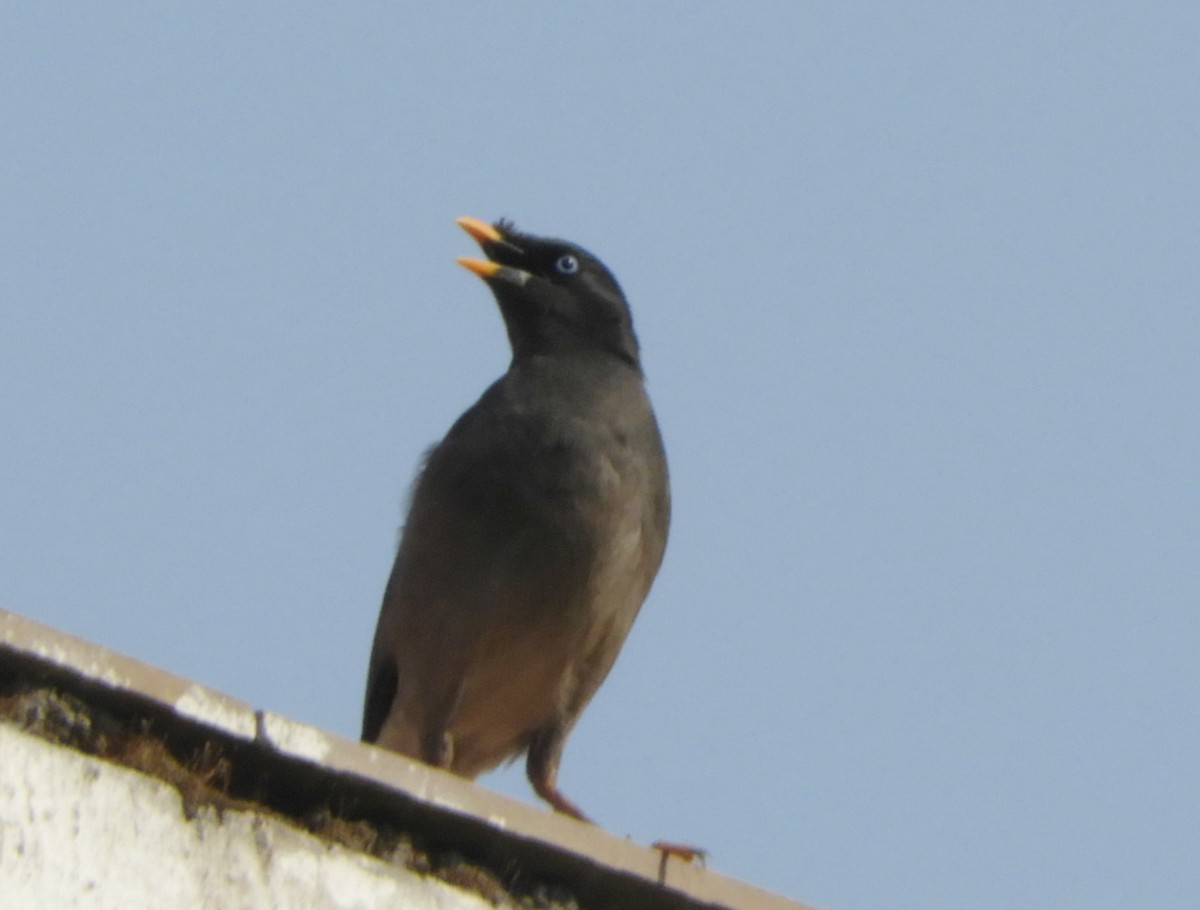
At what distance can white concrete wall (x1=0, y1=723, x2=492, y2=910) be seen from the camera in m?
2.87

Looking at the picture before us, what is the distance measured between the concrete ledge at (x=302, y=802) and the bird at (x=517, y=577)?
217 cm

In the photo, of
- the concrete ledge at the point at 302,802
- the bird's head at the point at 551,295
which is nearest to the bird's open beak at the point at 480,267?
the bird's head at the point at 551,295

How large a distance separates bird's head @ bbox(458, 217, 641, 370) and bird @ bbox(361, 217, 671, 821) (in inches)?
14.8

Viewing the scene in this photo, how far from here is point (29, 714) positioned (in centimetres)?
307

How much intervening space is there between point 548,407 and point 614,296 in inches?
32.8

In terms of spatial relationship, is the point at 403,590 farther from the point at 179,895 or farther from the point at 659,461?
the point at 179,895

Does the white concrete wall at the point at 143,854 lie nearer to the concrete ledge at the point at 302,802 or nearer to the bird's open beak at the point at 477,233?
the concrete ledge at the point at 302,802

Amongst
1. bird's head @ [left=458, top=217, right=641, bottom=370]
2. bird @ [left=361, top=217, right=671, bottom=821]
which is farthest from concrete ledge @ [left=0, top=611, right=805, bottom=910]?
bird's head @ [left=458, top=217, right=641, bottom=370]

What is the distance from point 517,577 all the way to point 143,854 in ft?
9.02

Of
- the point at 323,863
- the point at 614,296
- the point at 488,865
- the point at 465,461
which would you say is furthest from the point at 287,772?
the point at 614,296

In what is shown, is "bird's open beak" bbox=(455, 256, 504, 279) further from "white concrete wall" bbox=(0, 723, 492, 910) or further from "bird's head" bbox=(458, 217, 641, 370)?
"white concrete wall" bbox=(0, 723, 492, 910)

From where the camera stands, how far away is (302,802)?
129 inches

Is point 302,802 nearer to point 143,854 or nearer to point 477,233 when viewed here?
point 143,854

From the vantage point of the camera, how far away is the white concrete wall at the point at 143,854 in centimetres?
287
